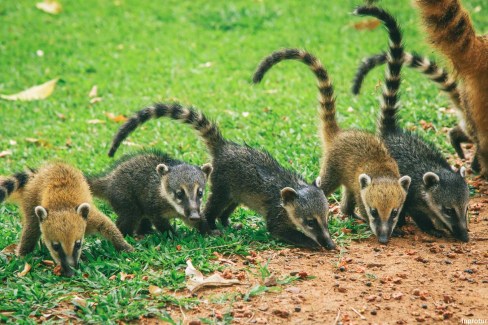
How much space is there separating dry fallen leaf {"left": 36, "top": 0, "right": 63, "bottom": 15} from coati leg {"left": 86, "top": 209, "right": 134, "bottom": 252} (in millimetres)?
10258

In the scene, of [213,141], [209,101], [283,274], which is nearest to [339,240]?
[283,274]

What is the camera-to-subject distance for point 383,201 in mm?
6055

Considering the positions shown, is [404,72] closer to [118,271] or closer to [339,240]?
[339,240]

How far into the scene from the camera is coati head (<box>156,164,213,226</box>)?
20.7 feet

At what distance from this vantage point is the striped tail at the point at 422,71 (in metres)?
7.43

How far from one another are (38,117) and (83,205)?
523cm

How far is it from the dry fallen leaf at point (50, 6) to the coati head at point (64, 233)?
10.4 metres

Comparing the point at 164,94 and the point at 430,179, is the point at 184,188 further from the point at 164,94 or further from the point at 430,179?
the point at 164,94

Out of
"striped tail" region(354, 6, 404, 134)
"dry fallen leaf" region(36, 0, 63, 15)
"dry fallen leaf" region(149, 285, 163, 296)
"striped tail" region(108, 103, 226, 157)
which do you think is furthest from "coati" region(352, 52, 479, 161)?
"dry fallen leaf" region(36, 0, 63, 15)

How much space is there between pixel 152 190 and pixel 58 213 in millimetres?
1061

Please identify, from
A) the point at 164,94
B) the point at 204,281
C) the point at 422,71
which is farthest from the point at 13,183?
the point at 164,94

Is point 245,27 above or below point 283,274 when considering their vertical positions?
above

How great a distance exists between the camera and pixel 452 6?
21.1 ft

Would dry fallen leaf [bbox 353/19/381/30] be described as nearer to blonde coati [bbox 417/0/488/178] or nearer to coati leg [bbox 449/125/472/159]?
coati leg [bbox 449/125/472/159]
